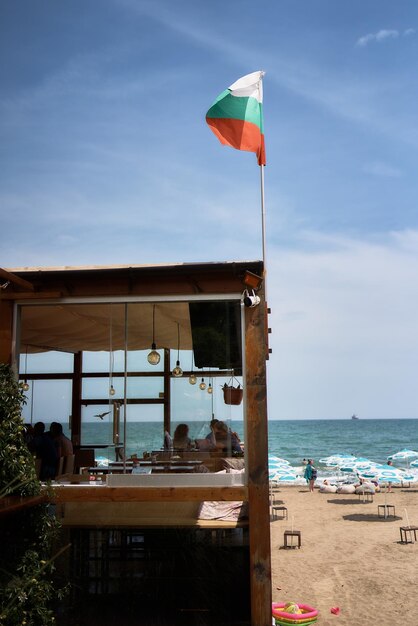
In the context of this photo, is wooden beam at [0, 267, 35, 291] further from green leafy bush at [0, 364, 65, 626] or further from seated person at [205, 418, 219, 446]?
seated person at [205, 418, 219, 446]

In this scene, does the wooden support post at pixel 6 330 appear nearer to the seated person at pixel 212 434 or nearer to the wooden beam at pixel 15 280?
→ the wooden beam at pixel 15 280

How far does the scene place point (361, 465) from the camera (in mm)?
29797

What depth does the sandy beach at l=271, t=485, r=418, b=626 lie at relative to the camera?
34.1 feet

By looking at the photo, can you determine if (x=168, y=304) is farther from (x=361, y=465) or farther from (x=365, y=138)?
(x=361, y=465)

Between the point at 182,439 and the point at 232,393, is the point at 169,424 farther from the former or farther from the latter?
the point at 232,393

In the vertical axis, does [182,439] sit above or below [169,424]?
below

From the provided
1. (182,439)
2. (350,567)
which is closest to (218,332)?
(182,439)

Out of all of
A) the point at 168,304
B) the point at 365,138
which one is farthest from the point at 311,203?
the point at 168,304

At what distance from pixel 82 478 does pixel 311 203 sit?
16.8 meters

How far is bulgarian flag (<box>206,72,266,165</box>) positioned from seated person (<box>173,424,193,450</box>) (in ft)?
12.0

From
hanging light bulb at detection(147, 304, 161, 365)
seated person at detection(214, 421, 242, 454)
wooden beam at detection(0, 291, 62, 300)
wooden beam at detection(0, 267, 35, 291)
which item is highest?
wooden beam at detection(0, 267, 35, 291)

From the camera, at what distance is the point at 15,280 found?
7141 millimetres

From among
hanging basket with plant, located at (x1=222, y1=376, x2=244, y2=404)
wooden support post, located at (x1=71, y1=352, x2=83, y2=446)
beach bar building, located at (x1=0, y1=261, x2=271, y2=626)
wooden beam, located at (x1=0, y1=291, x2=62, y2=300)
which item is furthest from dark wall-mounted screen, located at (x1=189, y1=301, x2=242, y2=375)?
wooden support post, located at (x1=71, y1=352, x2=83, y2=446)

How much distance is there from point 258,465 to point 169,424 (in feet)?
4.59
